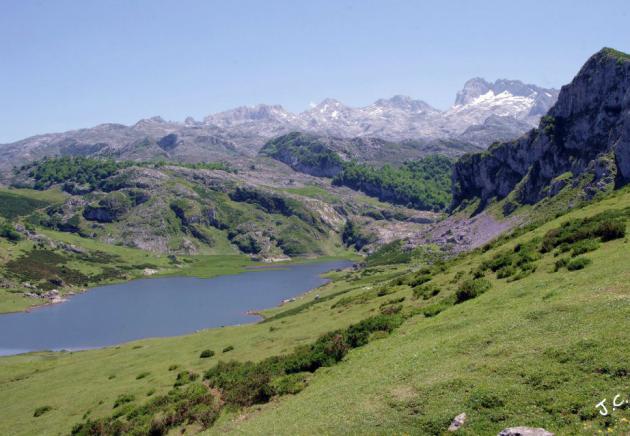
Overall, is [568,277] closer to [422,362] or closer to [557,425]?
[422,362]

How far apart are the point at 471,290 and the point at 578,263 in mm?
8236

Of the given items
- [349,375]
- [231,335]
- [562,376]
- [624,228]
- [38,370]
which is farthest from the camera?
[38,370]

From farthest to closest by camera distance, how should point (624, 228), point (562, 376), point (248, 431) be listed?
1. point (624, 228)
2. point (248, 431)
3. point (562, 376)

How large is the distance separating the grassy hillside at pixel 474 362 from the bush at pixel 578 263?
0.10 m

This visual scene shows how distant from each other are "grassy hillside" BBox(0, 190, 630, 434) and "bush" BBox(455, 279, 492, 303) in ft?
0.31

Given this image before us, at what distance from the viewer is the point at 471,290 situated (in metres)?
38.7

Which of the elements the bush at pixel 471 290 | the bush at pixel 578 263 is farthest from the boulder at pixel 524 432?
the bush at pixel 471 290

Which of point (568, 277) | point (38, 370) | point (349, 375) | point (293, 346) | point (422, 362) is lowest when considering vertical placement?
point (38, 370)

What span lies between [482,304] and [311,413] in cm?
1459

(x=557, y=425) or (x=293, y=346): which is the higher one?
(x=557, y=425)

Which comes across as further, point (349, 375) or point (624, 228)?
point (624, 228)

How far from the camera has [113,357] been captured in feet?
255

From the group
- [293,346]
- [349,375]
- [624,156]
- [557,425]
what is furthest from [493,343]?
[624,156]
